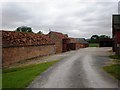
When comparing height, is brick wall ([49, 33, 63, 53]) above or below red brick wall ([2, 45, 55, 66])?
above

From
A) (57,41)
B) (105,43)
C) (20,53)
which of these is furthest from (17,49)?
(105,43)

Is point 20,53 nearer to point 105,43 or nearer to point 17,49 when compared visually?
point 17,49

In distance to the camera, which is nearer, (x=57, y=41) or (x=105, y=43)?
(x=57, y=41)

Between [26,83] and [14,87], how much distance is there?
4.45 feet

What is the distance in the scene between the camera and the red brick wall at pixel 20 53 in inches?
1169

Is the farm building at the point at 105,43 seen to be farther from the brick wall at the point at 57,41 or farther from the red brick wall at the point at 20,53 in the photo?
the red brick wall at the point at 20,53

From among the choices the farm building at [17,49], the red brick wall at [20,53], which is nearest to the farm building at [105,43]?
the red brick wall at [20,53]

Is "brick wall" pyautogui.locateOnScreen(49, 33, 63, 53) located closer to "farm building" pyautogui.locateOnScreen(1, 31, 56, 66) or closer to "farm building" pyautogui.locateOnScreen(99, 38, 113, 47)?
"farm building" pyautogui.locateOnScreen(1, 31, 56, 66)

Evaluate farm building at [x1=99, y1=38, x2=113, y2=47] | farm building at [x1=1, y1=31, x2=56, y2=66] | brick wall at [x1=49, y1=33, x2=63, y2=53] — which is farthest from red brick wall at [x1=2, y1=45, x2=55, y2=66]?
farm building at [x1=99, y1=38, x2=113, y2=47]

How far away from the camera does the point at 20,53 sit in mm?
33500

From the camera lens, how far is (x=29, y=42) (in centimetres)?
3856

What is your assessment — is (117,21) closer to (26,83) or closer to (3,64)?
(3,64)

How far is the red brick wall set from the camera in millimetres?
29684

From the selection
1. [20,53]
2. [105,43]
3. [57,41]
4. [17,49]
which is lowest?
[20,53]
